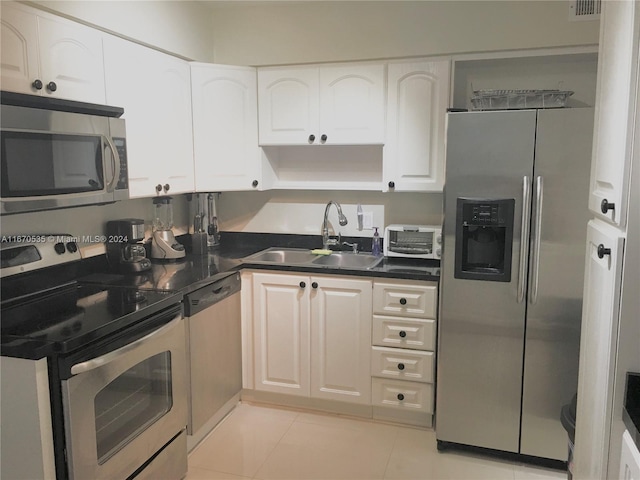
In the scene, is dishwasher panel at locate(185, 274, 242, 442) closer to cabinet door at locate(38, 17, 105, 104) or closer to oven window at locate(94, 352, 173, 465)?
oven window at locate(94, 352, 173, 465)

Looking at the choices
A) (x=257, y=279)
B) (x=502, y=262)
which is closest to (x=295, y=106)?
(x=257, y=279)

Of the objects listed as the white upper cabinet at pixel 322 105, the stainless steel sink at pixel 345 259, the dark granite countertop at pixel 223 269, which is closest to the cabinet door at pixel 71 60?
the dark granite countertop at pixel 223 269

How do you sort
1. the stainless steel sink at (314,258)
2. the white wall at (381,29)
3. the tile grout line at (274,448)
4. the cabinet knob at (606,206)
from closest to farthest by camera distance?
the cabinet knob at (606,206) → the tile grout line at (274,448) → the white wall at (381,29) → the stainless steel sink at (314,258)

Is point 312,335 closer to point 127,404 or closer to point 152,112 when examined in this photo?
point 127,404

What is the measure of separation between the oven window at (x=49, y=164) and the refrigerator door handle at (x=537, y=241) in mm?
2011

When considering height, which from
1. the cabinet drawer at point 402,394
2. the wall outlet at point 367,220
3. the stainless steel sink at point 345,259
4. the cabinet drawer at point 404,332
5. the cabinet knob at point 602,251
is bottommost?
the cabinet drawer at point 402,394

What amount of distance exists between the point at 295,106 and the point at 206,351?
5.19ft

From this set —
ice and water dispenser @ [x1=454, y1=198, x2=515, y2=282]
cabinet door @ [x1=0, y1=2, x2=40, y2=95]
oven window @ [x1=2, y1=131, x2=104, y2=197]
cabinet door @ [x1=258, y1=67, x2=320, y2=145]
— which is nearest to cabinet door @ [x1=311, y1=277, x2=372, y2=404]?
ice and water dispenser @ [x1=454, y1=198, x2=515, y2=282]

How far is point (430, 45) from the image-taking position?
3098mm

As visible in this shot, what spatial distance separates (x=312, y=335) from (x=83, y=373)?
152 cm

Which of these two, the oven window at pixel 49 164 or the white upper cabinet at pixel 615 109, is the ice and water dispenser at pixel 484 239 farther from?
the oven window at pixel 49 164

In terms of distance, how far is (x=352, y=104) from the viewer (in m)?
3.23

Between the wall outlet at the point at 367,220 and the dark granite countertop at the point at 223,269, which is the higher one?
the wall outlet at the point at 367,220

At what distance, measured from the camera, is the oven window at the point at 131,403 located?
81.0 inches
